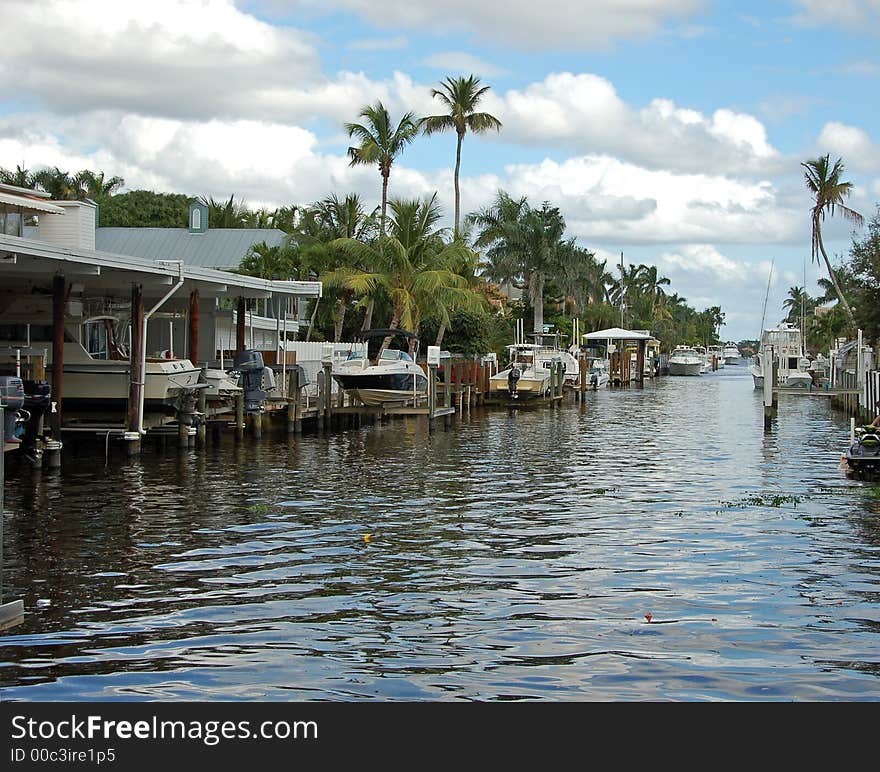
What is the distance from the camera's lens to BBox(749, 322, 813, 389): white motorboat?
72.5m

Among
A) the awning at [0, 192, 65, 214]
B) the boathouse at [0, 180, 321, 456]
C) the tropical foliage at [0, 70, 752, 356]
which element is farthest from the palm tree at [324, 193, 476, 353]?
the awning at [0, 192, 65, 214]

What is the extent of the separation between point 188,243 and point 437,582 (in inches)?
2345

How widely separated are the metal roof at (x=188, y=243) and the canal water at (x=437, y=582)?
42886mm

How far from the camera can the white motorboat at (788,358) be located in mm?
72500

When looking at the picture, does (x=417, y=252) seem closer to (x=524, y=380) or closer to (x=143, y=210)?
(x=524, y=380)

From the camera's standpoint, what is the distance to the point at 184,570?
46.2ft

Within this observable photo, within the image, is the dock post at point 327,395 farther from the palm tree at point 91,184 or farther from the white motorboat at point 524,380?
the palm tree at point 91,184

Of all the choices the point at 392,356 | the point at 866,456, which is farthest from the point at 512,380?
the point at 866,456

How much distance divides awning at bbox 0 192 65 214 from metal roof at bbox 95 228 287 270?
33850 mm

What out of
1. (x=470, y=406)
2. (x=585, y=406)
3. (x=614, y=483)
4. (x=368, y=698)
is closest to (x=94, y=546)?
(x=368, y=698)

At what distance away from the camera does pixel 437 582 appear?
13.6 meters

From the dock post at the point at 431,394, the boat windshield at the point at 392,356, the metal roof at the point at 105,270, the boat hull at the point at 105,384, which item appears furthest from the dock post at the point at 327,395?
the boat hull at the point at 105,384
